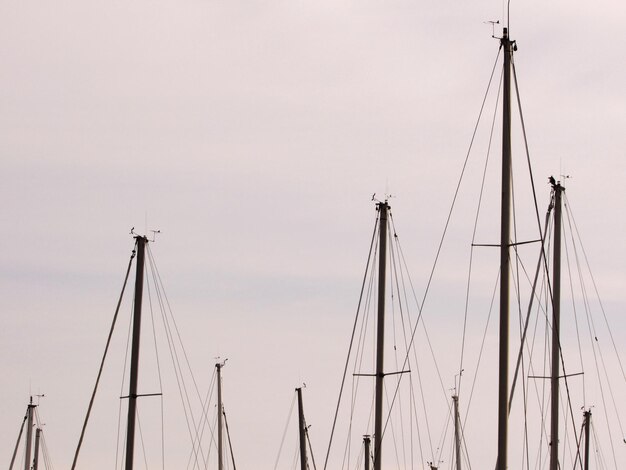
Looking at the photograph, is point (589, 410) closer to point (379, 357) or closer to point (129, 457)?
point (379, 357)

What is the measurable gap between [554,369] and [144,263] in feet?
49.2

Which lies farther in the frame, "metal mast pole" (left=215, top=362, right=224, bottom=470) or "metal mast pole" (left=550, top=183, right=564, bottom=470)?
"metal mast pole" (left=215, top=362, right=224, bottom=470)

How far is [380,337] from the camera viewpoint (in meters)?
58.7

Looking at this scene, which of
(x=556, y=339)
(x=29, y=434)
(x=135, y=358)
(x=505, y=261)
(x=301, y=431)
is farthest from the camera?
(x=29, y=434)

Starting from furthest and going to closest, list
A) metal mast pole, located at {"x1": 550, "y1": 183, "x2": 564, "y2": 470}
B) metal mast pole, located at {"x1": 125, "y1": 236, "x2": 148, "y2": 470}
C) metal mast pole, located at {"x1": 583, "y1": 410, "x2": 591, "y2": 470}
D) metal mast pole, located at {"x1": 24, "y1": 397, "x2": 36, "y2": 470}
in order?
metal mast pole, located at {"x1": 24, "y1": 397, "x2": 36, "y2": 470}, metal mast pole, located at {"x1": 583, "y1": 410, "x2": 591, "y2": 470}, metal mast pole, located at {"x1": 125, "y1": 236, "x2": 148, "y2": 470}, metal mast pole, located at {"x1": 550, "y1": 183, "x2": 564, "y2": 470}

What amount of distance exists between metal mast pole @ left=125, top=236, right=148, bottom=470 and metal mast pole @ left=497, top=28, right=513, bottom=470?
18.0 metres

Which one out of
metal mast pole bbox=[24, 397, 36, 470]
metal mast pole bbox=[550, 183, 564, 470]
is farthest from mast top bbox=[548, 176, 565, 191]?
metal mast pole bbox=[24, 397, 36, 470]

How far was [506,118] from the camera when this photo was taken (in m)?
44.2

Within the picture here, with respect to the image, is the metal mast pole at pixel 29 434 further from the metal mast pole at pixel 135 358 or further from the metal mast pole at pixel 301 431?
the metal mast pole at pixel 135 358

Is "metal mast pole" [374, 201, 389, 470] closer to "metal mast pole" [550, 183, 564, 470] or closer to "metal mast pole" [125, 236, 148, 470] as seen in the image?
"metal mast pole" [550, 183, 564, 470]

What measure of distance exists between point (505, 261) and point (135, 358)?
62.0 feet

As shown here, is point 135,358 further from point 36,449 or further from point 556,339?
point 36,449

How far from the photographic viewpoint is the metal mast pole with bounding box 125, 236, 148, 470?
5641 cm

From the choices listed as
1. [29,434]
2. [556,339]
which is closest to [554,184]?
[556,339]
